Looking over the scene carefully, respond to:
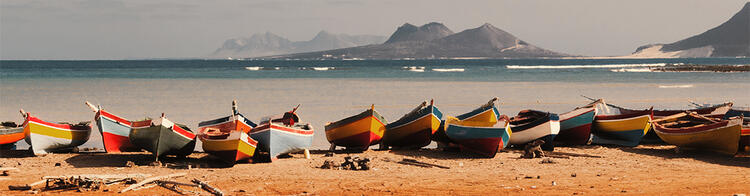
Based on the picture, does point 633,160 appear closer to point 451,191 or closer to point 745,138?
point 745,138

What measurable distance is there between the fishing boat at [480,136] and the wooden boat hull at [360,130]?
143cm

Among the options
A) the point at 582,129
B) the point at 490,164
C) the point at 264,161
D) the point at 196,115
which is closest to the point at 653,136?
the point at 582,129

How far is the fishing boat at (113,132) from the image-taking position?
13.3m

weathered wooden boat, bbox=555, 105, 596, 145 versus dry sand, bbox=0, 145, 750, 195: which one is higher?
weathered wooden boat, bbox=555, 105, 596, 145

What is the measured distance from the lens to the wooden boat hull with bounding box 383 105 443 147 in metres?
14.4

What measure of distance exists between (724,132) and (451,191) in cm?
612

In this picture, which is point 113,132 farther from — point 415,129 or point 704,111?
point 704,111

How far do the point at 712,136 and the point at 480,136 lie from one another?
4280 mm

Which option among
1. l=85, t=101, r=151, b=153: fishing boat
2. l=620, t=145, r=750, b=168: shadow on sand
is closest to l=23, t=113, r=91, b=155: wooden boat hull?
l=85, t=101, r=151, b=153: fishing boat

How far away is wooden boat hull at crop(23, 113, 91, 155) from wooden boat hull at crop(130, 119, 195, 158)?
6.29 ft

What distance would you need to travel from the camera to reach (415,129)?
14500mm

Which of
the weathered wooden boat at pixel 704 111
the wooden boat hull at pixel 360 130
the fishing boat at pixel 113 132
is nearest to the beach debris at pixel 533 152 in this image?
the wooden boat hull at pixel 360 130

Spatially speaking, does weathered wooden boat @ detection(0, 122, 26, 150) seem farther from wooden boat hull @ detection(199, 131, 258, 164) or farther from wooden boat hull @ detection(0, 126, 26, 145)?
wooden boat hull @ detection(199, 131, 258, 164)

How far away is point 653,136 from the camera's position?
15.5m
